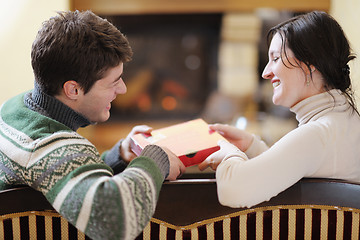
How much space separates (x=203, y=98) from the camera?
320 centimetres

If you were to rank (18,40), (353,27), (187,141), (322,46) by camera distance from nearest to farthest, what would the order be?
(322,46) < (187,141) < (353,27) < (18,40)

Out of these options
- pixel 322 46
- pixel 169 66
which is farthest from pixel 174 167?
pixel 169 66

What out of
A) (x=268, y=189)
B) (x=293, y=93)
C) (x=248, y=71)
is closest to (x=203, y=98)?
(x=248, y=71)

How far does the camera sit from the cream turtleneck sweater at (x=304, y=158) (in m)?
0.79

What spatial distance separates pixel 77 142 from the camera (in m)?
0.80

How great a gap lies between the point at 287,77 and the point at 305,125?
6.3 inches

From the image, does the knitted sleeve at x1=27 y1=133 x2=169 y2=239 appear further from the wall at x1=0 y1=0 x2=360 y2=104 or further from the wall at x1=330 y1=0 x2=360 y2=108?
the wall at x1=0 y1=0 x2=360 y2=104

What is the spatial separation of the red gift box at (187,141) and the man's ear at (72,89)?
0.24 metres

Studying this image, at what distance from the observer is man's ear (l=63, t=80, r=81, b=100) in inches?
36.1

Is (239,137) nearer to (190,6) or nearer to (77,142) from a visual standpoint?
(77,142)

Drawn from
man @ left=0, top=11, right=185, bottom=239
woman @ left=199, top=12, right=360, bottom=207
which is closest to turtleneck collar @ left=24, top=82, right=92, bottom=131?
man @ left=0, top=11, right=185, bottom=239

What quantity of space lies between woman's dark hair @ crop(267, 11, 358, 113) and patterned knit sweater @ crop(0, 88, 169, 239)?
1.39ft

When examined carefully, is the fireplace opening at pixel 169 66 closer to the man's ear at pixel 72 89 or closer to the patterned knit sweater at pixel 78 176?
the man's ear at pixel 72 89

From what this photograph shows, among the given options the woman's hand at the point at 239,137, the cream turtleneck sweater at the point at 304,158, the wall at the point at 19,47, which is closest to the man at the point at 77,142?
the cream turtleneck sweater at the point at 304,158
